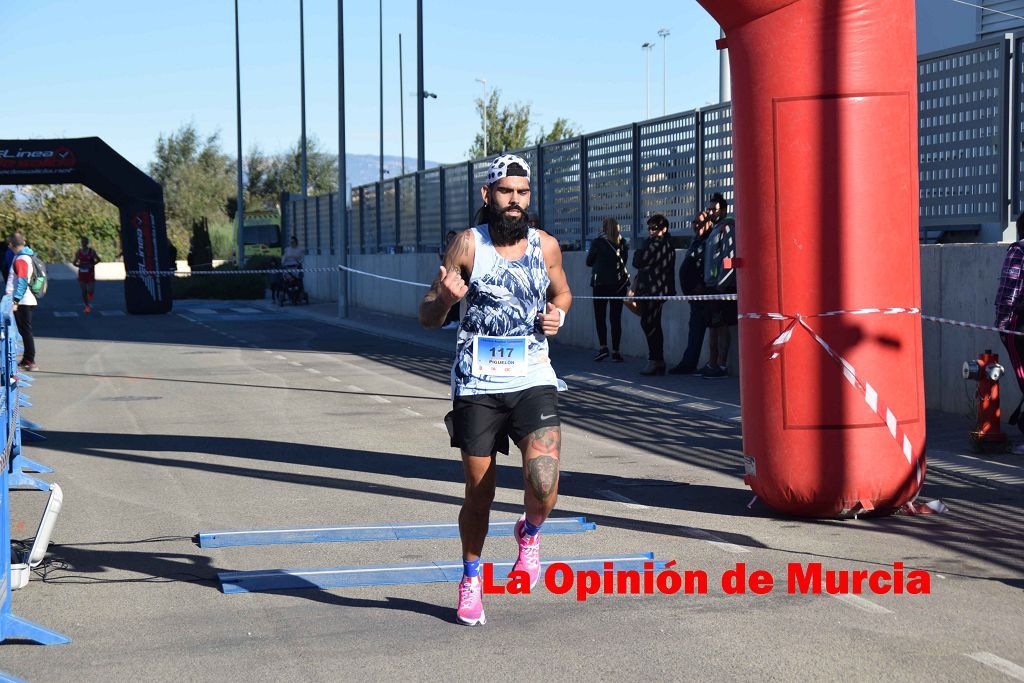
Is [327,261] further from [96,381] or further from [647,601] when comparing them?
[647,601]

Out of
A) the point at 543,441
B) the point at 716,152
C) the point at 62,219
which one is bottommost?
the point at 543,441

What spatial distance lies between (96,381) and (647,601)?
12865 millimetres

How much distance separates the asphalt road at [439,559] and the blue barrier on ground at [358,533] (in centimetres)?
13

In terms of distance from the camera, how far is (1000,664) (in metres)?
4.95

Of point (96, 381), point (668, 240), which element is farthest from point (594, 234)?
point (96, 381)

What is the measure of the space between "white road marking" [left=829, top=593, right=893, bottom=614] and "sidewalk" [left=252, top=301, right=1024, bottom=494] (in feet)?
9.59

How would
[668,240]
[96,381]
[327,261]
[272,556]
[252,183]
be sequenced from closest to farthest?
[272,556] → [668,240] → [96,381] → [327,261] → [252,183]

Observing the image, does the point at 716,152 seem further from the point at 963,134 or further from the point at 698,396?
the point at 963,134

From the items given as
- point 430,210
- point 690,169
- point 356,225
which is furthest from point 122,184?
point 690,169

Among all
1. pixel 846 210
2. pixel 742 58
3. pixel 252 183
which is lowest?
pixel 846 210

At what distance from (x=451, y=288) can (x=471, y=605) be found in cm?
132

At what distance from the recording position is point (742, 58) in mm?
7680

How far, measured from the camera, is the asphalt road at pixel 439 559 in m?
5.09

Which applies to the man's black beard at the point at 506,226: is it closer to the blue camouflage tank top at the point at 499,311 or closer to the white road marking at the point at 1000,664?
the blue camouflage tank top at the point at 499,311
